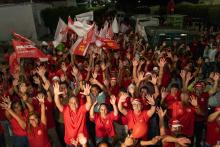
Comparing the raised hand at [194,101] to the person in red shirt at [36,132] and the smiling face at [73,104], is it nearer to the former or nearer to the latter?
the smiling face at [73,104]

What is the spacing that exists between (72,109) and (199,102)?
2236mm

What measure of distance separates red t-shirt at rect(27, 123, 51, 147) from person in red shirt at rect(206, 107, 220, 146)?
2.59 m

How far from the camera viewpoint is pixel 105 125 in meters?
6.34

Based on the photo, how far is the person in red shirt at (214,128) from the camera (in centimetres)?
584

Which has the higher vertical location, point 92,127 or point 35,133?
point 35,133

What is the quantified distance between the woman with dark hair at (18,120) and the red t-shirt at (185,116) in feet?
8.06

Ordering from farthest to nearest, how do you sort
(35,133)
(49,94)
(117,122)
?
(49,94) < (117,122) < (35,133)

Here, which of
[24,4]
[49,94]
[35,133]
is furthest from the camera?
[24,4]

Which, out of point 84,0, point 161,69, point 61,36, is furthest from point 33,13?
point 84,0

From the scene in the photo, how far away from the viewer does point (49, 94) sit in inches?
286

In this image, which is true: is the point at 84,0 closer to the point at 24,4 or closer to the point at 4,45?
the point at 24,4

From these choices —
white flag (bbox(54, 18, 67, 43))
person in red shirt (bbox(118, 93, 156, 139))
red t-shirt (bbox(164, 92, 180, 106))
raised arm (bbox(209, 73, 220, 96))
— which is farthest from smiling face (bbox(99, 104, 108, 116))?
white flag (bbox(54, 18, 67, 43))

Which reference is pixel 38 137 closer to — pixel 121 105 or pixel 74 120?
pixel 74 120

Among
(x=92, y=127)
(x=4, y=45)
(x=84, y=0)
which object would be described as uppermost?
(x=92, y=127)
